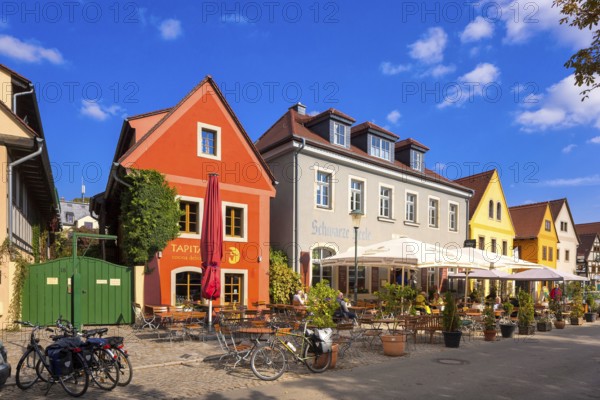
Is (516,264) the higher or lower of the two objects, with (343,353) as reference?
higher

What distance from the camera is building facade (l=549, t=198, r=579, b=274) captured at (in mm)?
42031

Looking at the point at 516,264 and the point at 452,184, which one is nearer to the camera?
the point at 516,264

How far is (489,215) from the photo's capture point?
108 ft

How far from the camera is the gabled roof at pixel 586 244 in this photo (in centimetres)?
5175

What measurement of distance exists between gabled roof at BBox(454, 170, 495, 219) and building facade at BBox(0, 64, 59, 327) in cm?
2485

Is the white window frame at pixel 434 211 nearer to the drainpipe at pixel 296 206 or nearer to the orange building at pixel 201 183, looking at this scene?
the drainpipe at pixel 296 206

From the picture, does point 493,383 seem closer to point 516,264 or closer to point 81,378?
point 81,378

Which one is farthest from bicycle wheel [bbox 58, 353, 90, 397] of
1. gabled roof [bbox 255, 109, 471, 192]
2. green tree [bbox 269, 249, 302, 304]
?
gabled roof [bbox 255, 109, 471, 192]

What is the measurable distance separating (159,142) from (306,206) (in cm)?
685

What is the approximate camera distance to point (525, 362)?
33.1 feet

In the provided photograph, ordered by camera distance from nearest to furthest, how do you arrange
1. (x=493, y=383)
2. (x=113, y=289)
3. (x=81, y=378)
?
(x=81, y=378) < (x=493, y=383) < (x=113, y=289)

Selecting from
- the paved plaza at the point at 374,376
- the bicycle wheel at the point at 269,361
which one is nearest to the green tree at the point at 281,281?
the paved plaza at the point at 374,376

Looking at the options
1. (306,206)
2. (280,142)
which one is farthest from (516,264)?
(280,142)

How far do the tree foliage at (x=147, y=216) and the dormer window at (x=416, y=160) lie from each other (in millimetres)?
15218
